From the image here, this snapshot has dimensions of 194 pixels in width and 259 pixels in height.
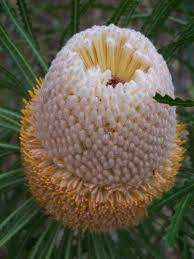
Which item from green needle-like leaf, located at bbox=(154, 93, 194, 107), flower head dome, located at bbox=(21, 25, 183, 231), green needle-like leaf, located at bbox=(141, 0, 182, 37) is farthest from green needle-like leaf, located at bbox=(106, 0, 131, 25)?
green needle-like leaf, located at bbox=(154, 93, 194, 107)

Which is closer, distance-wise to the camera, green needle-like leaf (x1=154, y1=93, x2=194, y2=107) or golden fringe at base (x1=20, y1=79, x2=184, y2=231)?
green needle-like leaf (x1=154, y1=93, x2=194, y2=107)

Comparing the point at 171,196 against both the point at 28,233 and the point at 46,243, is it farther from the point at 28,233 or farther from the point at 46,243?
the point at 28,233

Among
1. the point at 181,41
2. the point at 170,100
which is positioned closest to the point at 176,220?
the point at 170,100

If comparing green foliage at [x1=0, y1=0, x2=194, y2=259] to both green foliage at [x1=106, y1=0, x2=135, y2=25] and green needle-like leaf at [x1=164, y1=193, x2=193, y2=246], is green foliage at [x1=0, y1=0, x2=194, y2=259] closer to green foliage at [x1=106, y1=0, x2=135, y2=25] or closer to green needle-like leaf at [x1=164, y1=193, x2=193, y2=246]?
green foliage at [x1=106, y1=0, x2=135, y2=25]

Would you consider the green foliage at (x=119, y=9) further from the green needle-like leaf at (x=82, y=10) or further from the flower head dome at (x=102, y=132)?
the flower head dome at (x=102, y=132)

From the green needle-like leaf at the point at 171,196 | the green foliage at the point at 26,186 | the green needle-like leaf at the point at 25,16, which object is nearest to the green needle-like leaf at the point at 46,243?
the green foliage at the point at 26,186

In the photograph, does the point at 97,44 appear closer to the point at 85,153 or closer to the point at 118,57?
the point at 118,57

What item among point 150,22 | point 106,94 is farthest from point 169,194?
point 150,22
